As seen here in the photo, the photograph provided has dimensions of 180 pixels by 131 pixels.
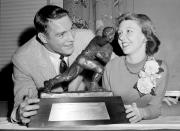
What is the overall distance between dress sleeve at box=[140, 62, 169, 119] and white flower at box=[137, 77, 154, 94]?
0.14 ft

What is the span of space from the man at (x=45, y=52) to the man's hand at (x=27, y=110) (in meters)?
0.25

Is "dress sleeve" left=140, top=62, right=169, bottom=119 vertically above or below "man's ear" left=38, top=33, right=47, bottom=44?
below

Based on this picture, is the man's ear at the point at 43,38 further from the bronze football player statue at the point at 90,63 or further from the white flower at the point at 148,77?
the white flower at the point at 148,77

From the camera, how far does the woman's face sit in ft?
4.94

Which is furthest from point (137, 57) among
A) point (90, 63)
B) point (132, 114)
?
point (132, 114)

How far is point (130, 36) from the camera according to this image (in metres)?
1.50

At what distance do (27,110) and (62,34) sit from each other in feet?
1.79

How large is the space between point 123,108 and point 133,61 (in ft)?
1.57

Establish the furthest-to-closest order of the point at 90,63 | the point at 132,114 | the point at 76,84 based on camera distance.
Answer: the point at 76,84 < the point at 90,63 < the point at 132,114

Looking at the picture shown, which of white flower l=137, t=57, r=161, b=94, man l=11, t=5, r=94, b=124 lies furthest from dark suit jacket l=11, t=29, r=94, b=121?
white flower l=137, t=57, r=161, b=94

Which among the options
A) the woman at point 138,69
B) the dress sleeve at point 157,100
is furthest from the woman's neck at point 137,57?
the dress sleeve at point 157,100

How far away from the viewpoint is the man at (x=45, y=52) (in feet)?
5.32

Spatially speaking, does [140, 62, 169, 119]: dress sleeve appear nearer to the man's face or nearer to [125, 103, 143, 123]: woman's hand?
[125, 103, 143, 123]: woman's hand

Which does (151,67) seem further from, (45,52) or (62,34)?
(45,52)
